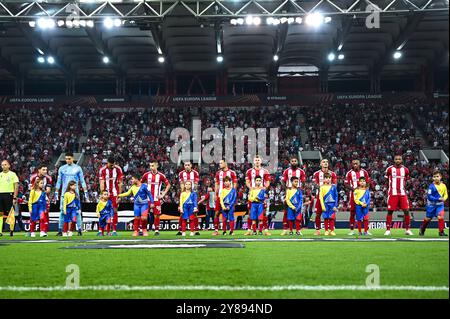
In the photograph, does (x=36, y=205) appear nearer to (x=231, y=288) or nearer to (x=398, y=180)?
(x=398, y=180)

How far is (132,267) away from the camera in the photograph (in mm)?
6914

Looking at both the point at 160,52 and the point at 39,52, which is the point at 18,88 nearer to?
the point at 39,52

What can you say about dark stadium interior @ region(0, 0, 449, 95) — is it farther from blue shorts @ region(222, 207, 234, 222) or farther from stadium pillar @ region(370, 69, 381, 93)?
blue shorts @ region(222, 207, 234, 222)

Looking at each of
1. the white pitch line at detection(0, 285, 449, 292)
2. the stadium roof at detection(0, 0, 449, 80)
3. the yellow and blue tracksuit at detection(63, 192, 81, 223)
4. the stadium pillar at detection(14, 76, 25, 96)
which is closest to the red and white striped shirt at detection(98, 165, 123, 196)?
the yellow and blue tracksuit at detection(63, 192, 81, 223)

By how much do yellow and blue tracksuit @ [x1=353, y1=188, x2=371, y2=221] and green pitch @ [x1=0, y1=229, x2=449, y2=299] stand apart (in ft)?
16.4

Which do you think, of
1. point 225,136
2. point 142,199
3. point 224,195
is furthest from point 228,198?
point 225,136

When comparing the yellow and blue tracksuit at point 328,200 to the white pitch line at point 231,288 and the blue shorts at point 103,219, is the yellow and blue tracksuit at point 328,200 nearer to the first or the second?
the blue shorts at point 103,219

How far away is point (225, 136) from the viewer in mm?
34031

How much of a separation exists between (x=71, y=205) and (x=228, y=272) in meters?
9.65

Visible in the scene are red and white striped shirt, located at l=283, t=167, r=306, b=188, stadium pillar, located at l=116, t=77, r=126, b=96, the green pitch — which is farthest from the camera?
stadium pillar, located at l=116, t=77, r=126, b=96

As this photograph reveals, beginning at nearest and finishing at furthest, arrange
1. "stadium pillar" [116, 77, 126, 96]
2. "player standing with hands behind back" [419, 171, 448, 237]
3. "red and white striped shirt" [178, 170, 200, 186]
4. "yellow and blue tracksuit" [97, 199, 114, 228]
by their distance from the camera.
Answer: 1. "player standing with hands behind back" [419, 171, 448, 237]
2. "yellow and blue tracksuit" [97, 199, 114, 228]
3. "red and white striped shirt" [178, 170, 200, 186]
4. "stadium pillar" [116, 77, 126, 96]

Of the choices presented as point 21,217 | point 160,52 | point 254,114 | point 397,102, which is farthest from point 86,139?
point 397,102

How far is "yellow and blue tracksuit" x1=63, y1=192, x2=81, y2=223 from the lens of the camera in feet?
49.4

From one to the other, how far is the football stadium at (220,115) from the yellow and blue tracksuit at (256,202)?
54 millimetres
